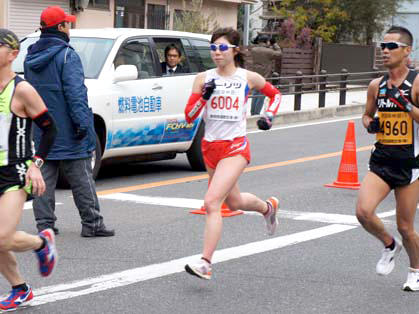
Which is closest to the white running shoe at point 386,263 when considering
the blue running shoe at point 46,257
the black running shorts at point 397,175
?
the black running shorts at point 397,175

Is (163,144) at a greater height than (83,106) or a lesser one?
lesser

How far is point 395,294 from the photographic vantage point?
6746 millimetres

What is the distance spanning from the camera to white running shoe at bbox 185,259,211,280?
21.5ft

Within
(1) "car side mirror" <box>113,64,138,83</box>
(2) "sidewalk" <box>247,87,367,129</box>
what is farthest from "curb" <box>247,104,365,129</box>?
(1) "car side mirror" <box>113,64,138,83</box>

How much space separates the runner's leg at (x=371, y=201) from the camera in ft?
22.0

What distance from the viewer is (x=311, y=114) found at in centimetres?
2270

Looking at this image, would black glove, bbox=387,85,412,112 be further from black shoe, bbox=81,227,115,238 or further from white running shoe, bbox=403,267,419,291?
black shoe, bbox=81,227,115,238

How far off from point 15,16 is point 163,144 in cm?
1670

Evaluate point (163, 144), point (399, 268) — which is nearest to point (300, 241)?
point (399, 268)

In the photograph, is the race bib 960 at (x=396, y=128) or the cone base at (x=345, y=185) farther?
the cone base at (x=345, y=185)

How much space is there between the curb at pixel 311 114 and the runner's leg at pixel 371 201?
42.8ft

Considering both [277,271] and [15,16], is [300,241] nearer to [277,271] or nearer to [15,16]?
[277,271]

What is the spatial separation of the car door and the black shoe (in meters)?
3.06

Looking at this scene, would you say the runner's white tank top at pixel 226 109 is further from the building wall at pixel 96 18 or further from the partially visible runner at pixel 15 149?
the building wall at pixel 96 18
